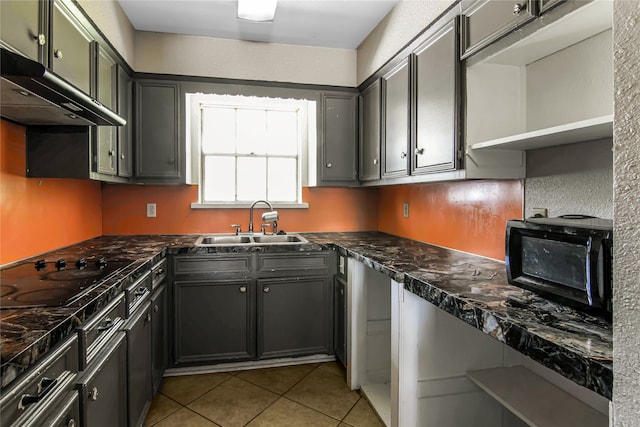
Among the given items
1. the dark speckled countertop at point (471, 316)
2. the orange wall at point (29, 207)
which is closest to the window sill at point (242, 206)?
the orange wall at point (29, 207)

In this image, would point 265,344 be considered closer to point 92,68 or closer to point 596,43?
point 92,68

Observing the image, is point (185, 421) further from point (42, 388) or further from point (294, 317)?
point (42, 388)

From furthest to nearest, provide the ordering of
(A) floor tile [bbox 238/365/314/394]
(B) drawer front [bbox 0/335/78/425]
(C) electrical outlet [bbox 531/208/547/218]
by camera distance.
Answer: (A) floor tile [bbox 238/365/314/394] < (C) electrical outlet [bbox 531/208/547/218] < (B) drawer front [bbox 0/335/78/425]

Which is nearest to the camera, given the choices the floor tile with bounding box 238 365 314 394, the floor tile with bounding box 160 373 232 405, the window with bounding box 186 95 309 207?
the floor tile with bounding box 160 373 232 405

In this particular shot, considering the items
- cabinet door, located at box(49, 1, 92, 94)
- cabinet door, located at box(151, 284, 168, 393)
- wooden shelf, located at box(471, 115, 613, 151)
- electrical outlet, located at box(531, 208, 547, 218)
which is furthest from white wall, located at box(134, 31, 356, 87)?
electrical outlet, located at box(531, 208, 547, 218)

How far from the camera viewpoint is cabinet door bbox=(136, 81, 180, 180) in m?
2.80

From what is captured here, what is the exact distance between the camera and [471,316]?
1152 mm

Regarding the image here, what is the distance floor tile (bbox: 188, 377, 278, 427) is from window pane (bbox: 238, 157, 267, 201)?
5.00 feet

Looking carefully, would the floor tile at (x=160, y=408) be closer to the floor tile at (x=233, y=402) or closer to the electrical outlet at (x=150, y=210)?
the floor tile at (x=233, y=402)

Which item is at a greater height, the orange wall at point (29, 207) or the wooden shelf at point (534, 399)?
the orange wall at point (29, 207)

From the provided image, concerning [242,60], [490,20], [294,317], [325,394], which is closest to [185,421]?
[325,394]

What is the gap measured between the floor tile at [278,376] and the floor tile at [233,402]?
0.05 meters

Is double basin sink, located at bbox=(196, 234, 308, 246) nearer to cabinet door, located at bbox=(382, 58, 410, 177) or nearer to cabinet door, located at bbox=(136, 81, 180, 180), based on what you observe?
cabinet door, located at bbox=(136, 81, 180, 180)

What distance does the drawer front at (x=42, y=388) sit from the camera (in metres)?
0.79
